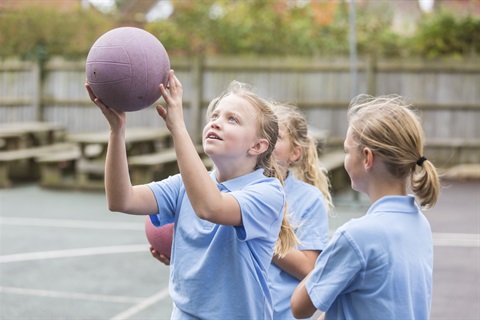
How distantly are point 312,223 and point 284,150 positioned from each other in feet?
1.35

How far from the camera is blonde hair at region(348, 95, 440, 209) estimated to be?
252 cm

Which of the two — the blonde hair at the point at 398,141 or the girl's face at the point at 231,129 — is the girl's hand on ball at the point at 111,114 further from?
the blonde hair at the point at 398,141

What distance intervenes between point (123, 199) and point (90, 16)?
50.4 feet

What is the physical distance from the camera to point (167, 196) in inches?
117

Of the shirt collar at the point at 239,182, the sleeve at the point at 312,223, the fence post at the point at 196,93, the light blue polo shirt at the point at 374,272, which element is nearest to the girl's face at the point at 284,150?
the sleeve at the point at 312,223

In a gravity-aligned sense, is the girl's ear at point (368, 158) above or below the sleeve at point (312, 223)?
above

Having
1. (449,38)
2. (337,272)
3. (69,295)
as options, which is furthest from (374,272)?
(449,38)

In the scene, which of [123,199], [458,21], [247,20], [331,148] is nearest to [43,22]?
[247,20]

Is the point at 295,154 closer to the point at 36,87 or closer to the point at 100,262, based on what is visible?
the point at 100,262

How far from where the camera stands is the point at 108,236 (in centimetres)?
906

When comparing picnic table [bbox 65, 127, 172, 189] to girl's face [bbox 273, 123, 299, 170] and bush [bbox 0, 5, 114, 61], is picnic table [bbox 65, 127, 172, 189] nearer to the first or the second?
bush [bbox 0, 5, 114, 61]

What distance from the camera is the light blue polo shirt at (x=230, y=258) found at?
2.76m

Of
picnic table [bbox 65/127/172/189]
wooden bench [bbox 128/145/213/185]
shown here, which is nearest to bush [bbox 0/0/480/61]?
picnic table [bbox 65/127/172/189]

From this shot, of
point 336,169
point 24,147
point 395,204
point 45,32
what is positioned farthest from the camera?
point 45,32
